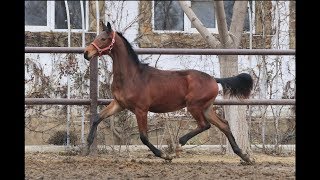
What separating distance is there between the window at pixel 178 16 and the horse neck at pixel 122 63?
564cm

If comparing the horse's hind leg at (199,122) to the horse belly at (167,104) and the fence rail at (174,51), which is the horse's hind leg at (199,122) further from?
the fence rail at (174,51)

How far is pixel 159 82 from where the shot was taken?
8.62 m

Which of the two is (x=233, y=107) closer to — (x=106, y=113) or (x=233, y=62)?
(x=233, y=62)

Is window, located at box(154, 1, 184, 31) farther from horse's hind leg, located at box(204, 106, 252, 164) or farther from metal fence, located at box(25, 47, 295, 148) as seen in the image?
horse's hind leg, located at box(204, 106, 252, 164)

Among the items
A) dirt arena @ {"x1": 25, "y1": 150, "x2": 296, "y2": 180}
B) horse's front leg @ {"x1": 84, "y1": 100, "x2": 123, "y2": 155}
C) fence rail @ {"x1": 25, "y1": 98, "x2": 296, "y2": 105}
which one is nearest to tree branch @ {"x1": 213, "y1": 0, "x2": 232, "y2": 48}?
fence rail @ {"x1": 25, "y1": 98, "x2": 296, "y2": 105}

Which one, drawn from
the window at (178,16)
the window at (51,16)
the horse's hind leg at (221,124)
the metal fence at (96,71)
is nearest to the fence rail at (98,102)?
the metal fence at (96,71)

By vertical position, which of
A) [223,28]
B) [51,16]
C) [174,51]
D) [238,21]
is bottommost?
[174,51]

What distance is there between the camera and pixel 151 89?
8586 millimetres

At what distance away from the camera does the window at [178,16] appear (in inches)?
562

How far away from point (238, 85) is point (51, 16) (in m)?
6.17

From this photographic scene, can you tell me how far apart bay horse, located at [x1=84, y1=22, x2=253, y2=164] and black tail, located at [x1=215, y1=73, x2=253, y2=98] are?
268 millimetres

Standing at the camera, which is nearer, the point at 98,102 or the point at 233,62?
the point at 98,102

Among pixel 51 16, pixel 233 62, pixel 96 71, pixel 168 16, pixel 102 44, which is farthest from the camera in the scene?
pixel 168 16

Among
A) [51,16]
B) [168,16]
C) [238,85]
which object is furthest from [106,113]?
[168,16]
